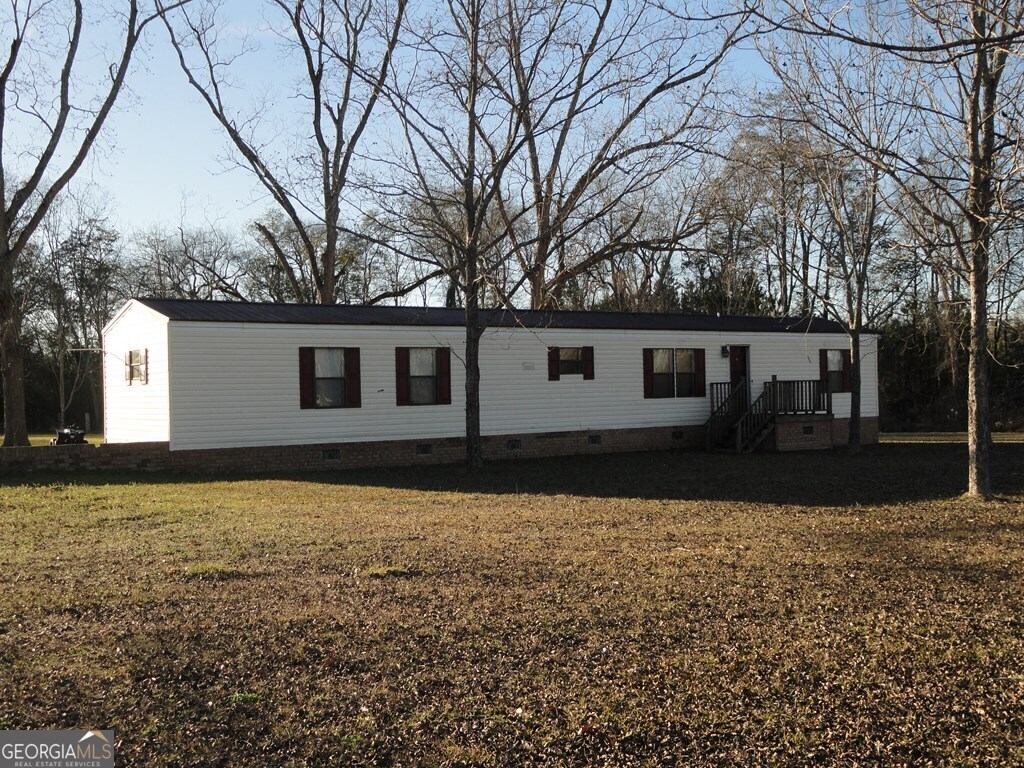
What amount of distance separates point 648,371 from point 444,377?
4.94 meters

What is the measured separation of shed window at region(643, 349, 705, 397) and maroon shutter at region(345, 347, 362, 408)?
22.1 feet

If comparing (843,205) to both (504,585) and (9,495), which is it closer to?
(504,585)

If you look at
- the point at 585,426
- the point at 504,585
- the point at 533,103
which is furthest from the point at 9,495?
the point at 585,426

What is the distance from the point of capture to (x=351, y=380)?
1666cm

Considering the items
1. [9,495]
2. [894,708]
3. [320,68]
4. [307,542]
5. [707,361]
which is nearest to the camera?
[894,708]

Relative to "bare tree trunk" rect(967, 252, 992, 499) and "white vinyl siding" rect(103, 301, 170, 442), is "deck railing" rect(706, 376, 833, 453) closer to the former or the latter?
"bare tree trunk" rect(967, 252, 992, 499)

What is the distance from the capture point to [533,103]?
15336 mm

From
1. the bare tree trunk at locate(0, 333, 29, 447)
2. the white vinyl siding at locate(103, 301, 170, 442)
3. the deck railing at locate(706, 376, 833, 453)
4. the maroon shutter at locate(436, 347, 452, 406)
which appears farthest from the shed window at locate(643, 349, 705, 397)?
the bare tree trunk at locate(0, 333, 29, 447)

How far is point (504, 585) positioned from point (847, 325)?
1380cm

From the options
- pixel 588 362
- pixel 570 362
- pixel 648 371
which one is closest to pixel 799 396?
pixel 648 371

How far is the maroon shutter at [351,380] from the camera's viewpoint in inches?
655

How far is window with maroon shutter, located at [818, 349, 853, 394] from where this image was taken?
73.2 feet

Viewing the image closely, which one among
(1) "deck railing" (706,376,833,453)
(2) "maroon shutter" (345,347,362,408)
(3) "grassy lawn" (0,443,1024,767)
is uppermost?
(2) "maroon shutter" (345,347,362,408)

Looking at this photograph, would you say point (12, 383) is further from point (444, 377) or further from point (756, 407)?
point (756, 407)
